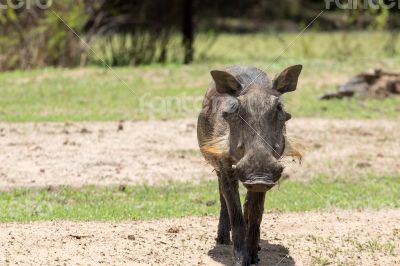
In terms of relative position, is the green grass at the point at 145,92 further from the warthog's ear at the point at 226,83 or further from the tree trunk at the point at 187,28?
the warthog's ear at the point at 226,83

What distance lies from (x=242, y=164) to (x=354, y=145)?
6.45 m

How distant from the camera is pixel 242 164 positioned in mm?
5695

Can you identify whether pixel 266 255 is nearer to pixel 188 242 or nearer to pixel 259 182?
pixel 188 242

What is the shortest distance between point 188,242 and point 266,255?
64 centimetres

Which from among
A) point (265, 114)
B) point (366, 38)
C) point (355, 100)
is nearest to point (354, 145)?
point (355, 100)

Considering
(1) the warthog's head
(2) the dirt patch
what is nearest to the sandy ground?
(2) the dirt patch

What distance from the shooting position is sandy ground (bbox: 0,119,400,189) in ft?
32.3

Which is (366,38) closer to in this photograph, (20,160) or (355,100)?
(355,100)

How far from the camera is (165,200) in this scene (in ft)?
29.2

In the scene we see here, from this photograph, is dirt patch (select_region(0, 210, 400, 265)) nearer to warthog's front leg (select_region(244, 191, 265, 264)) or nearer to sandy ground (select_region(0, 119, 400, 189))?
warthog's front leg (select_region(244, 191, 265, 264))

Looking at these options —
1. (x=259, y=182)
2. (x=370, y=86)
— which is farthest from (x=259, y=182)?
(x=370, y=86)

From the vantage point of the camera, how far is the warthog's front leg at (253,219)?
6.25m

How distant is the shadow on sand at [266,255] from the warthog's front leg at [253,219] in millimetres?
167

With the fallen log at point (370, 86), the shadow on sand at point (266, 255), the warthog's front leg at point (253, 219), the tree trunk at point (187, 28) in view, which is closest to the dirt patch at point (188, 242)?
the shadow on sand at point (266, 255)
